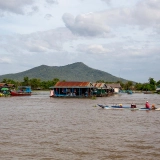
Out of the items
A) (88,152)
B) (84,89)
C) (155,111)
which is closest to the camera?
(88,152)

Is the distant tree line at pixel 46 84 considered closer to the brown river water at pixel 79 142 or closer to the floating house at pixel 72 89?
the floating house at pixel 72 89

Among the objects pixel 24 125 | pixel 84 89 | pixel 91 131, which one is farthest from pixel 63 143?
pixel 84 89

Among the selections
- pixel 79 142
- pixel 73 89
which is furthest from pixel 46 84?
pixel 79 142

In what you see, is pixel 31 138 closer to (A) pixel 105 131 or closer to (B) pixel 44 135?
(B) pixel 44 135

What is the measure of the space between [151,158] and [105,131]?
5064 mm

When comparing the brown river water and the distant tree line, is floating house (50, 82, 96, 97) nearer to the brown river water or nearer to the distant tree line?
the brown river water

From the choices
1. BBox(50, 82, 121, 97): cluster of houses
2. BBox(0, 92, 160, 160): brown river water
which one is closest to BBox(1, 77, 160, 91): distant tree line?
BBox(50, 82, 121, 97): cluster of houses

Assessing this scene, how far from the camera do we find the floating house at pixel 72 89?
4928 centimetres

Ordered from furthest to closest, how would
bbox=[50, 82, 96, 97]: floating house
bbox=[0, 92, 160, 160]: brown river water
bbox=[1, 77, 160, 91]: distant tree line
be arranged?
bbox=[1, 77, 160, 91]: distant tree line
bbox=[50, 82, 96, 97]: floating house
bbox=[0, 92, 160, 160]: brown river water

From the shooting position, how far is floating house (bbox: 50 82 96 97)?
49281 millimetres

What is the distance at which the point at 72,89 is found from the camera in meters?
50.2

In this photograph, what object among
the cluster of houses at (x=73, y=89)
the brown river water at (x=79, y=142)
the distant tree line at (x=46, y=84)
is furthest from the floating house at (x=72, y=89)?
the distant tree line at (x=46, y=84)

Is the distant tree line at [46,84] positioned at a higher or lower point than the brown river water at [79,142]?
higher

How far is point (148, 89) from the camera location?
324 feet
